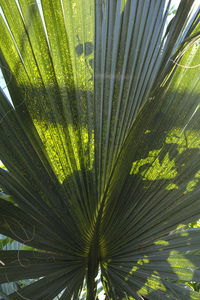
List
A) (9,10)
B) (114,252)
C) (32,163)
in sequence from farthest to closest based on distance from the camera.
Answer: (114,252)
(32,163)
(9,10)

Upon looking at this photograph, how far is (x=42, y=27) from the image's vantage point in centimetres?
68

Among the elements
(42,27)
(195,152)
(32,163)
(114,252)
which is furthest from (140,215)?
(42,27)

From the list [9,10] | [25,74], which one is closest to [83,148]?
[25,74]

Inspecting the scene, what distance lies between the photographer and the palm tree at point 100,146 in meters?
0.71

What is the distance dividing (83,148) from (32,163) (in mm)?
136

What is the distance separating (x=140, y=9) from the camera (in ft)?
2.43

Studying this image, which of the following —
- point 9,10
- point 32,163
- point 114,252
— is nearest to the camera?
point 9,10

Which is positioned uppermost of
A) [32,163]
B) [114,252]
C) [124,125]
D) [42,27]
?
[42,27]

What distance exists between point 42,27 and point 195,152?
0.50 metres

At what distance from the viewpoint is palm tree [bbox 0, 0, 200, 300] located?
2.34 ft

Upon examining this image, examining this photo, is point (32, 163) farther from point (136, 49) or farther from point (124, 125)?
point (136, 49)

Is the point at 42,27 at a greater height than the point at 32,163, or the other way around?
the point at 42,27

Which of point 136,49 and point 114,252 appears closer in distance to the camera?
point 136,49

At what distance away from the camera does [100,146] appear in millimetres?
829
